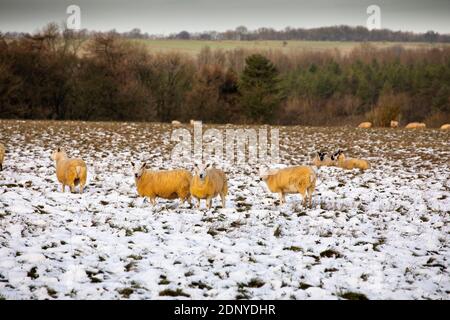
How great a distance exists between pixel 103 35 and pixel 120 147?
1397 inches

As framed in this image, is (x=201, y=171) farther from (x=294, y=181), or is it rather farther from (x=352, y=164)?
(x=352, y=164)

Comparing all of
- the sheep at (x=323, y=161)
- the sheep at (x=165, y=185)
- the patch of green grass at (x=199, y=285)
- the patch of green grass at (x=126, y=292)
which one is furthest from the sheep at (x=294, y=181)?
the sheep at (x=323, y=161)

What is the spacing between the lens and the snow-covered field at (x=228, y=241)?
7.12 metres

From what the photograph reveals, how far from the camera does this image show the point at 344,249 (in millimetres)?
8953

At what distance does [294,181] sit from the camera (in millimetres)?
12773

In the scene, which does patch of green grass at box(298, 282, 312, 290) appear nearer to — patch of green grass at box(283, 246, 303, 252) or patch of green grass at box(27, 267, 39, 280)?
patch of green grass at box(283, 246, 303, 252)

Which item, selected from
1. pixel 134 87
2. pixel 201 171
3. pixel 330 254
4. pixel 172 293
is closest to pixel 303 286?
pixel 330 254

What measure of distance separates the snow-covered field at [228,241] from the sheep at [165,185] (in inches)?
14.6

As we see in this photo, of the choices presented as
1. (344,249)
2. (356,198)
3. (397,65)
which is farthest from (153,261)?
(397,65)

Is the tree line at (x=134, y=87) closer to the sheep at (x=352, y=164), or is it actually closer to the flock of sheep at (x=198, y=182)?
the sheep at (x=352, y=164)

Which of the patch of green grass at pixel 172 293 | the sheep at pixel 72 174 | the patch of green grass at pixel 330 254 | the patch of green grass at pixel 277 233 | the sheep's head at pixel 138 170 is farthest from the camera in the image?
the sheep at pixel 72 174

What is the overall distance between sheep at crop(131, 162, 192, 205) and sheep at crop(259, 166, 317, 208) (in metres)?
2.39

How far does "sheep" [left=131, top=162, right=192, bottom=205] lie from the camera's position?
41.3 ft

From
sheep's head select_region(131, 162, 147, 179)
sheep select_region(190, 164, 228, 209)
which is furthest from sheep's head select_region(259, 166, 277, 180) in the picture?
sheep's head select_region(131, 162, 147, 179)
